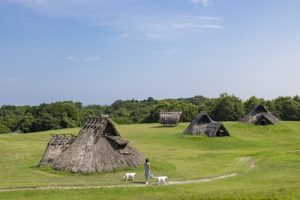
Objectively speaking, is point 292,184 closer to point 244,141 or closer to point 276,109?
point 244,141

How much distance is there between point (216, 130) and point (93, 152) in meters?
32.5

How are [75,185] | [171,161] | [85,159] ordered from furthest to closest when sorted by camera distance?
[171,161], [85,159], [75,185]

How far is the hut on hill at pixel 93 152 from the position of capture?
37312 millimetres

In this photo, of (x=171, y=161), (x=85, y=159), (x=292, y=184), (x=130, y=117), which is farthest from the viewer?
(x=130, y=117)

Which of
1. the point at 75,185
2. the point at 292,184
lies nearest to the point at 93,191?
the point at 75,185


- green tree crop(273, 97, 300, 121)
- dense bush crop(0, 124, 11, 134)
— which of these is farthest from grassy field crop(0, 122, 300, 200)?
green tree crop(273, 97, 300, 121)

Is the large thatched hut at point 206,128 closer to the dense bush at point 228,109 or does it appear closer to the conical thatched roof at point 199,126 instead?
the conical thatched roof at point 199,126

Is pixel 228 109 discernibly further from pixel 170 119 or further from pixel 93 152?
pixel 93 152

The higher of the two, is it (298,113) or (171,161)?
(298,113)

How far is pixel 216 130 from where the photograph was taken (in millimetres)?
66625

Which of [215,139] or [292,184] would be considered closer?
[292,184]

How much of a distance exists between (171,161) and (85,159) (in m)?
10.1

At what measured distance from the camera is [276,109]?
10719cm

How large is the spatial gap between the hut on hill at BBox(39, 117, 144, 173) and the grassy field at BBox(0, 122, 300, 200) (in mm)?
1052
